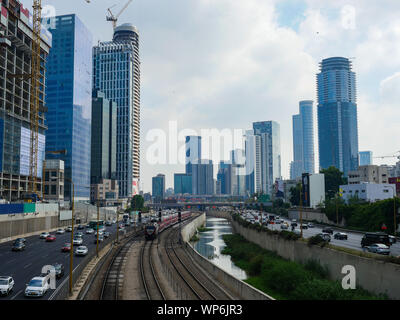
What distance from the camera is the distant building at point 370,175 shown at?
529 feet

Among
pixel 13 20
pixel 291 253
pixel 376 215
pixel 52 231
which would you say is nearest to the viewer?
pixel 291 253

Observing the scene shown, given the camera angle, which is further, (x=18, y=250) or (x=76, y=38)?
(x=76, y=38)

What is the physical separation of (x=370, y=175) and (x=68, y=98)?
14607 centimetres

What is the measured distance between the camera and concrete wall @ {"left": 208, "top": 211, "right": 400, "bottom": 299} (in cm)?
3029

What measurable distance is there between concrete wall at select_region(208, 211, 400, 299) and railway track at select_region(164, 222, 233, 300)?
12.7 m

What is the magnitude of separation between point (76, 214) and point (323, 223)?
85.2 meters

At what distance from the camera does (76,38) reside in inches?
7234

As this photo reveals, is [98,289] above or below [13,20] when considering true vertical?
below

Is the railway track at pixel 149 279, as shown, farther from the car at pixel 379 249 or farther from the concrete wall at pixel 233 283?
the car at pixel 379 249

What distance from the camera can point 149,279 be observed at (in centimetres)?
4288

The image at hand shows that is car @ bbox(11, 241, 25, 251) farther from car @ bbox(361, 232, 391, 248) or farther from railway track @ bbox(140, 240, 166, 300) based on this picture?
car @ bbox(361, 232, 391, 248)
